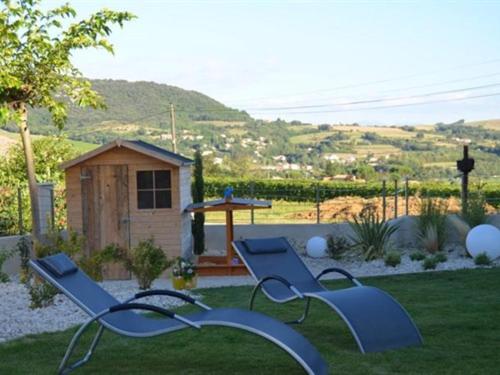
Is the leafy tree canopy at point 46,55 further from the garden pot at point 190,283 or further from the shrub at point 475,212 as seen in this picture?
the shrub at point 475,212

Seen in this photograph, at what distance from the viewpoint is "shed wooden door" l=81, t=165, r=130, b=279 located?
44.2 feet

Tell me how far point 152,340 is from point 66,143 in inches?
537

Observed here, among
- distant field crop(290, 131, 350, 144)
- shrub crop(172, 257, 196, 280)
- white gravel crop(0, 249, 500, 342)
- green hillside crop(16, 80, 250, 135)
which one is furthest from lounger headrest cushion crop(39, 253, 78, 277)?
distant field crop(290, 131, 350, 144)

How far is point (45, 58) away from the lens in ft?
34.2

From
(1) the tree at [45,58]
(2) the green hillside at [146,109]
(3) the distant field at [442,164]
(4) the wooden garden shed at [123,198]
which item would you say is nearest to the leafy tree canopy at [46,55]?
(1) the tree at [45,58]

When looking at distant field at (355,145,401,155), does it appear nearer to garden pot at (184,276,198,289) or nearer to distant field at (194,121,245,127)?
distant field at (194,121,245,127)

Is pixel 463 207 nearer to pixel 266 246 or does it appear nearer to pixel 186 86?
pixel 266 246

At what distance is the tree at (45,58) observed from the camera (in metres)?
10.1

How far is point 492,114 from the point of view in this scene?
243ft

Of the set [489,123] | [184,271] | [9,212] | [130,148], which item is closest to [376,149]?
[489,123]

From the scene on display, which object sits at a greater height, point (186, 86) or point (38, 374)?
point (186, 86)

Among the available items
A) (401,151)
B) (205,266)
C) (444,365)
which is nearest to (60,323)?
(444,365)

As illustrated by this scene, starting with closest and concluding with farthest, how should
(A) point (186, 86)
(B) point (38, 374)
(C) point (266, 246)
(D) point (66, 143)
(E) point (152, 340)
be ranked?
(B) point (38, 374)
(E) point (152, 340)
(C) point (266, 246)
(D) point (66, 143)
(A) point (186, 86)

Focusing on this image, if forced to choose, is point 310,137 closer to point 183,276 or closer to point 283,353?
point 183,276
